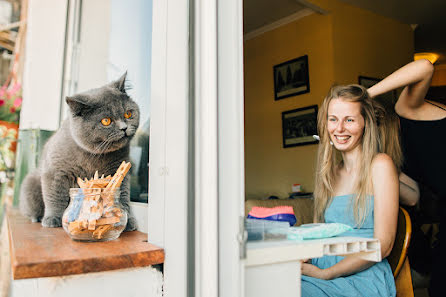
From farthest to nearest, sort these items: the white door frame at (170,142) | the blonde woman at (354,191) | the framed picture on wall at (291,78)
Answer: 1. the framed picture on wall at (291,78)
2. the blonde woman at (354,191)
3. the white door frame at (170,142)

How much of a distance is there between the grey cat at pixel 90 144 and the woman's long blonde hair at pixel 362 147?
95cm

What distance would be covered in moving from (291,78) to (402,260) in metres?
3.07

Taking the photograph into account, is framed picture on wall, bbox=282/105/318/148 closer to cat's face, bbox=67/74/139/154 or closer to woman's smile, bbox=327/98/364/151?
woman's smile, bbox=327/98/364/151

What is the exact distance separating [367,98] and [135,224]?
3.79 ft

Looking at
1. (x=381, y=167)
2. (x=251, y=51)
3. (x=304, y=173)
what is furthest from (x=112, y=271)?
(x=251, y=51)

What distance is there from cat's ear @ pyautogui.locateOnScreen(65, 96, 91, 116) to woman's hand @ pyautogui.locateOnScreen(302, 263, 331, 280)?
90cm

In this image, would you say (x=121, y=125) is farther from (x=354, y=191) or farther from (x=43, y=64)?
(x=43, y=64)

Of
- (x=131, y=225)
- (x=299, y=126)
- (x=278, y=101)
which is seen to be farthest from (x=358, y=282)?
(x=278, y=101)

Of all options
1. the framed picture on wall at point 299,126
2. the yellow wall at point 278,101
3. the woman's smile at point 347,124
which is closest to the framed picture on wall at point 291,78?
the yellow wall at point 278,101

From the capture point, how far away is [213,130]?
2.11ft

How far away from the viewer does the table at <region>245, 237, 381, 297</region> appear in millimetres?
675

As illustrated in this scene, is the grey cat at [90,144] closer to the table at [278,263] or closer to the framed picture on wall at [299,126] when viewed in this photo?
the table at [278,263]

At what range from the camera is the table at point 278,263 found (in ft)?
2.21

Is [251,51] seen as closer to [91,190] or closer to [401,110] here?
[401,110]
